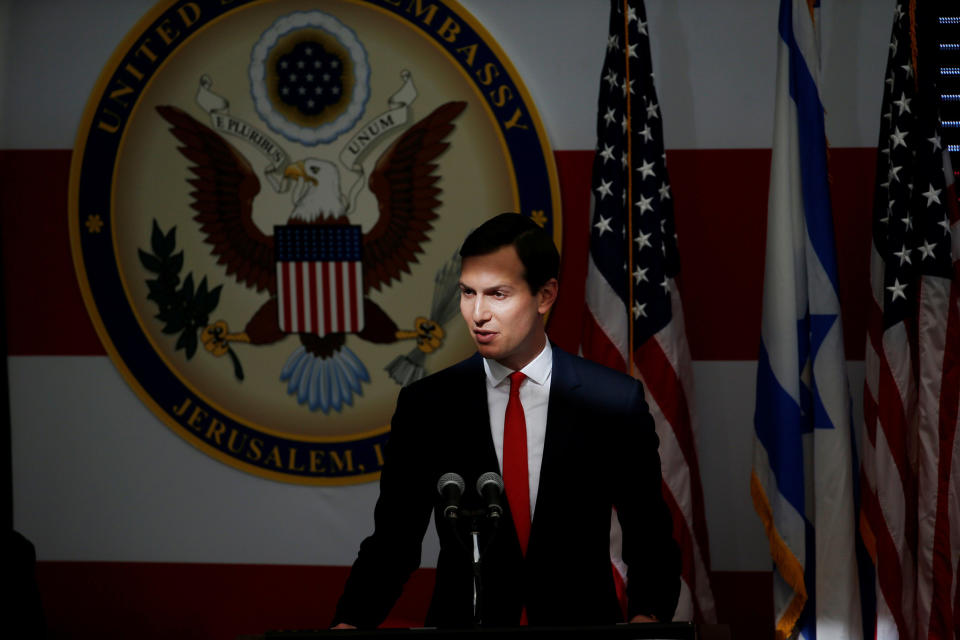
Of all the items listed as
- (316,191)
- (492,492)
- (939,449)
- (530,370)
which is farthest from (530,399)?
(316,191)

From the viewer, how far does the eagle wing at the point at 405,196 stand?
308 cm

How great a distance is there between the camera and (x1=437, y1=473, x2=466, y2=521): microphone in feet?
4.17

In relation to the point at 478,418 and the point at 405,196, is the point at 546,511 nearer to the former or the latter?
the point at 478,418

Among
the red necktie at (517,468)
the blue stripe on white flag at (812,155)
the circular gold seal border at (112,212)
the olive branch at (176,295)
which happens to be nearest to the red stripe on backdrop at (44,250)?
the circular gold seal border at (112,212)

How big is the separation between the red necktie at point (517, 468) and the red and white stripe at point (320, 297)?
1576 millimetres

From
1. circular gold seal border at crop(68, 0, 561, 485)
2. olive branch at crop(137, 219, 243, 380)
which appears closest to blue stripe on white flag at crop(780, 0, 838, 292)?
circular gold seal border at crop(68, 0, 561, 485)

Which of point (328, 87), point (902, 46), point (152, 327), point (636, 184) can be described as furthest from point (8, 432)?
point (902, 46)

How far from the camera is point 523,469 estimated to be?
1.60 metres

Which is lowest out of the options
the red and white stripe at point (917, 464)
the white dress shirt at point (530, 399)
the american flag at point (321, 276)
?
the red and white stripe at point (917, 464)

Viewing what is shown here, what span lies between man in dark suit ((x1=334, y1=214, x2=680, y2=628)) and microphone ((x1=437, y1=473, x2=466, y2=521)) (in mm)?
262

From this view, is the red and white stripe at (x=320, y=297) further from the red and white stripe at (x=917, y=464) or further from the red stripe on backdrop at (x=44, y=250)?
the red and white stripe at (x=917, y=464)

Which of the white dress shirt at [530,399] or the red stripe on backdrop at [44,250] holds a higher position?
the red stripe on backdrop at [44,250]

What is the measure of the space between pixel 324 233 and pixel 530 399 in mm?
1638

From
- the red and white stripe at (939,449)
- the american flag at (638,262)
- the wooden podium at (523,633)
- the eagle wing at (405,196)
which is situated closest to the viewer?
the wooden podium at (523,633)
